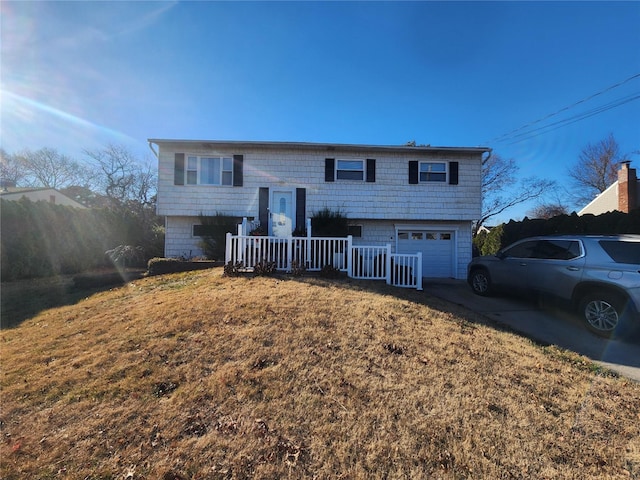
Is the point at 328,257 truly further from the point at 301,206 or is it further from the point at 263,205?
the point at 263,205

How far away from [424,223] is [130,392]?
36.6 ft

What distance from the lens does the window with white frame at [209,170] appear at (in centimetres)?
1173

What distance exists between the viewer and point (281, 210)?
1176 cm

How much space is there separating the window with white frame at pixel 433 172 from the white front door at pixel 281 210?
16.7ft

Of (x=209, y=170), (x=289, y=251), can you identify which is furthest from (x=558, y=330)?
(x=209, y=170)

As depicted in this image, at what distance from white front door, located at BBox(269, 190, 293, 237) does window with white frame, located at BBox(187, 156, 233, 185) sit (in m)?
1.78

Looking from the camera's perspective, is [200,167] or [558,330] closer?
[558,330]

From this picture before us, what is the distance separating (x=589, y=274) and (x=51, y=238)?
56.1 feet

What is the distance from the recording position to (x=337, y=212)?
1173 centimetres

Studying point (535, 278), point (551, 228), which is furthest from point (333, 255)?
point (551, 228)

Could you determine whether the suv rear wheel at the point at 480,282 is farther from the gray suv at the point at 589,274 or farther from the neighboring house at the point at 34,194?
the neighboring house at the point at 34,194

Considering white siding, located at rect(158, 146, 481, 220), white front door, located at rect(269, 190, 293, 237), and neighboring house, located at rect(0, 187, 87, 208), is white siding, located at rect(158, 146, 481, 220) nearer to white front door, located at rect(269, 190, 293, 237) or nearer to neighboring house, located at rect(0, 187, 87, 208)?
white front door, located at rect(269, 190, 293, 237)

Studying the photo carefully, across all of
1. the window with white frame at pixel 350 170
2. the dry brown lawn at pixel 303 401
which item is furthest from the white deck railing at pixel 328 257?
the window with white frame at pixel 350 170

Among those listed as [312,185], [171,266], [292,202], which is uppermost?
[312,185]
